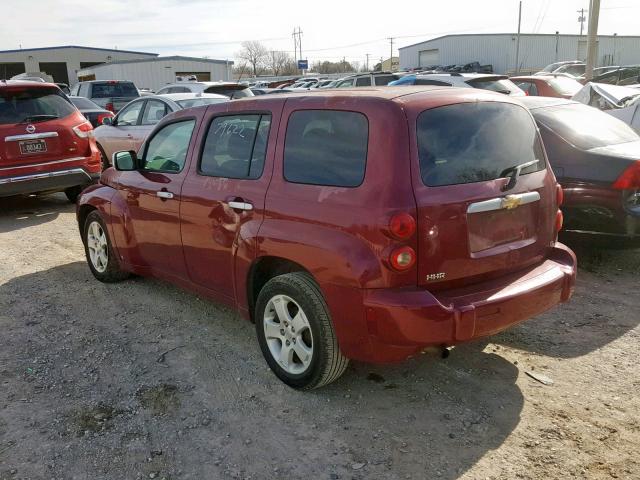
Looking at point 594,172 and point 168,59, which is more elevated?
point 168,59

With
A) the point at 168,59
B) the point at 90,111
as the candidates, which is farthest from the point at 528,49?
the point at 90,111

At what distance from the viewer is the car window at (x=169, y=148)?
14.7ft

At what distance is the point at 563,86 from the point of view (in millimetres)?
13102

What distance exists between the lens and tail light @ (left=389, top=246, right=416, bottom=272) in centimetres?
295

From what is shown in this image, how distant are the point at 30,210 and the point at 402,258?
8.15 m

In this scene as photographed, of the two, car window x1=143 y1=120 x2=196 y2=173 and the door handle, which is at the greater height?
car window x1=143 y1=120 x2=196 y2=173

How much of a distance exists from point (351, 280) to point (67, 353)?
2.39 m

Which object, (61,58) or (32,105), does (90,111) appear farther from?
(61,58)

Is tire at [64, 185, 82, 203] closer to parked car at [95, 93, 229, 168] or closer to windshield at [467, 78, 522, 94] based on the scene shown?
parked car at [95, 93, 229, 168]

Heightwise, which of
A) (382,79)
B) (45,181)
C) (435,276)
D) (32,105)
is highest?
(382,79)

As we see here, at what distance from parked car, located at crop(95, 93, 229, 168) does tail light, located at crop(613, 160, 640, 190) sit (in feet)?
22.0

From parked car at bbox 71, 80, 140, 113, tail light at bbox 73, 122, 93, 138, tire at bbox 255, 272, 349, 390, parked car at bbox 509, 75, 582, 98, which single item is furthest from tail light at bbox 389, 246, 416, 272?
parked car at bbox 71, 80, 140, 113

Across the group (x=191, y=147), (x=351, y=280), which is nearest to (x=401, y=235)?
(x=351, y=280)

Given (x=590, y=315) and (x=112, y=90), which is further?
(x=112, y=90)
